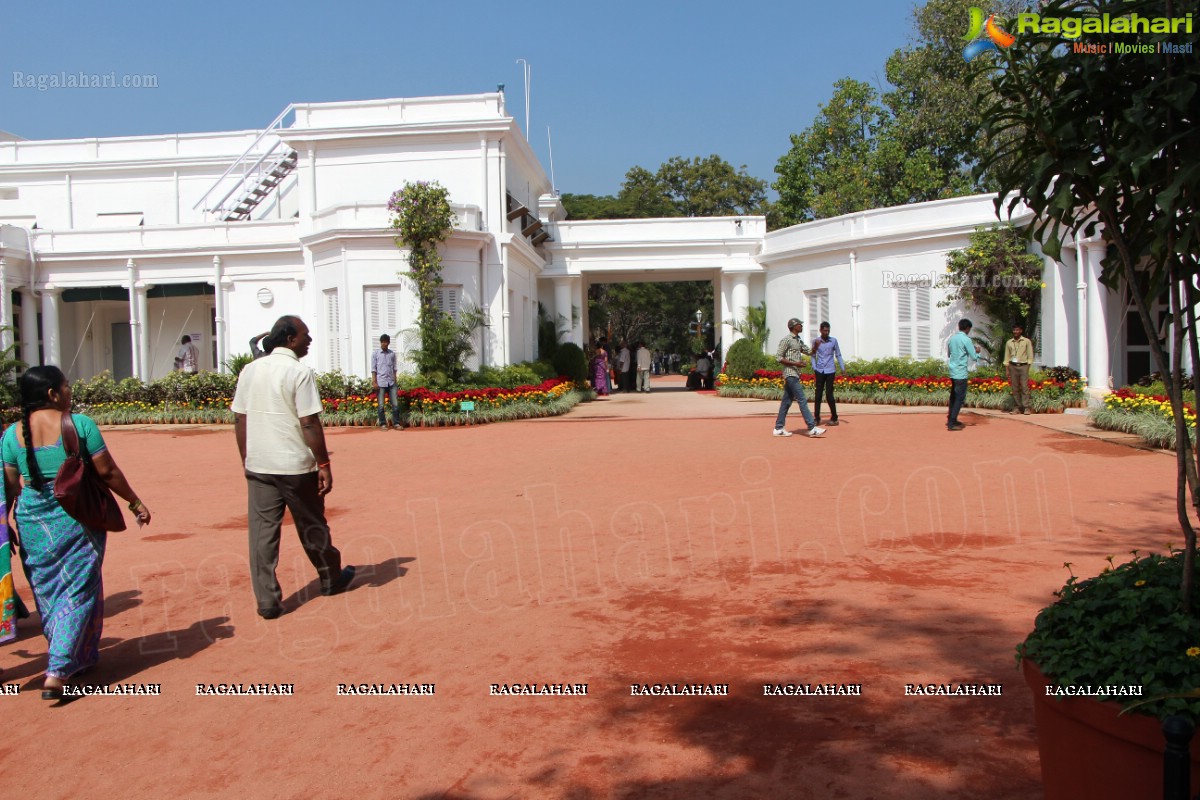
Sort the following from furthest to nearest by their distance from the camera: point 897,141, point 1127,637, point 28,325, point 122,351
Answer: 1. point 897,141
2. point 122,351
3. point 28,325
4. point 1127,637

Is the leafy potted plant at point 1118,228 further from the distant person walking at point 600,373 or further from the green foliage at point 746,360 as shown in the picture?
the distant person walking at point 600,373

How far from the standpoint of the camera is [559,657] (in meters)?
4.46

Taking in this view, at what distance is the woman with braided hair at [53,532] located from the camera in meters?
4.34

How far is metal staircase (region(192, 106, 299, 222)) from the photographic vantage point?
23.0 m

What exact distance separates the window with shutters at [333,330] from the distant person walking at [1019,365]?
13.0 metres

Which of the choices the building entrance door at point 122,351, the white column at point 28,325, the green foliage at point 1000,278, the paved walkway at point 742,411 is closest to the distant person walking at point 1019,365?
the paved walkway at point 742,411

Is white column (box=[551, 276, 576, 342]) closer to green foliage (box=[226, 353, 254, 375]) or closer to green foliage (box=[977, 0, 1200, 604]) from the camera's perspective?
green foliage (box=[226, 353, 254, 375])

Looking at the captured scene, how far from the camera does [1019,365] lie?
1484cm

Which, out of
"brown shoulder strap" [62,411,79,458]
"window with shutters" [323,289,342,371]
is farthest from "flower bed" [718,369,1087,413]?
"brown shoulder strap" [62,411,79,458]

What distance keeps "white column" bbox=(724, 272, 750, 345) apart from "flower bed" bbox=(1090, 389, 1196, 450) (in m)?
12.1

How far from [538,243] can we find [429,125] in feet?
17.8

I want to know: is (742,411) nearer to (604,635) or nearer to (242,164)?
(604,635)

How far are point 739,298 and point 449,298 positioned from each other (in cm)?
926

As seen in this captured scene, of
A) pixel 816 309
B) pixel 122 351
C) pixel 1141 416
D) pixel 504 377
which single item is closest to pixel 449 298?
pixel 504 377
